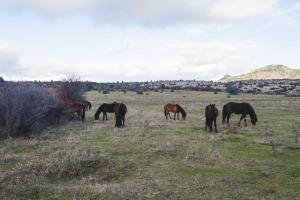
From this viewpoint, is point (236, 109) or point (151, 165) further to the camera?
point (236, 109)

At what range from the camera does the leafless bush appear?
20.0m

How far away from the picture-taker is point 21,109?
2050 centimetres

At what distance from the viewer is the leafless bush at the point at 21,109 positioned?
65.7ft

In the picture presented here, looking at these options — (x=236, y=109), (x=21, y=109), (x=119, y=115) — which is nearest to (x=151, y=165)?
(x=21, y=109)

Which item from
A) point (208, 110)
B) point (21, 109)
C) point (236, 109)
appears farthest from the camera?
point (236, 109)

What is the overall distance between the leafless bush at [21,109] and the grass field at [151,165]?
1.04m

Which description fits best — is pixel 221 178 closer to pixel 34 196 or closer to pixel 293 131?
pixel 34 196

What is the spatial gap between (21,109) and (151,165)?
9077mm

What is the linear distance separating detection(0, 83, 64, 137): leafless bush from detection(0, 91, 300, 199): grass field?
104cm

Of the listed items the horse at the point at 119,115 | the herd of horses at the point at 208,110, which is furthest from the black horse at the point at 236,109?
the horse at the point at 119,115

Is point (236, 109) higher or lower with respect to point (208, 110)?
lower

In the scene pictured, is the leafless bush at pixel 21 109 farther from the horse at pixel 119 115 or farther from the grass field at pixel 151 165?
the horse at pixel 119 115

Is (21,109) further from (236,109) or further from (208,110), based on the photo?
(236,109)

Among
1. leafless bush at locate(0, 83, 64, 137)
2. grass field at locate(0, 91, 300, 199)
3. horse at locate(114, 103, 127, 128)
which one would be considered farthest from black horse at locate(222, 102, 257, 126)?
leafless bush at locate(0, 83, 64, 137)
